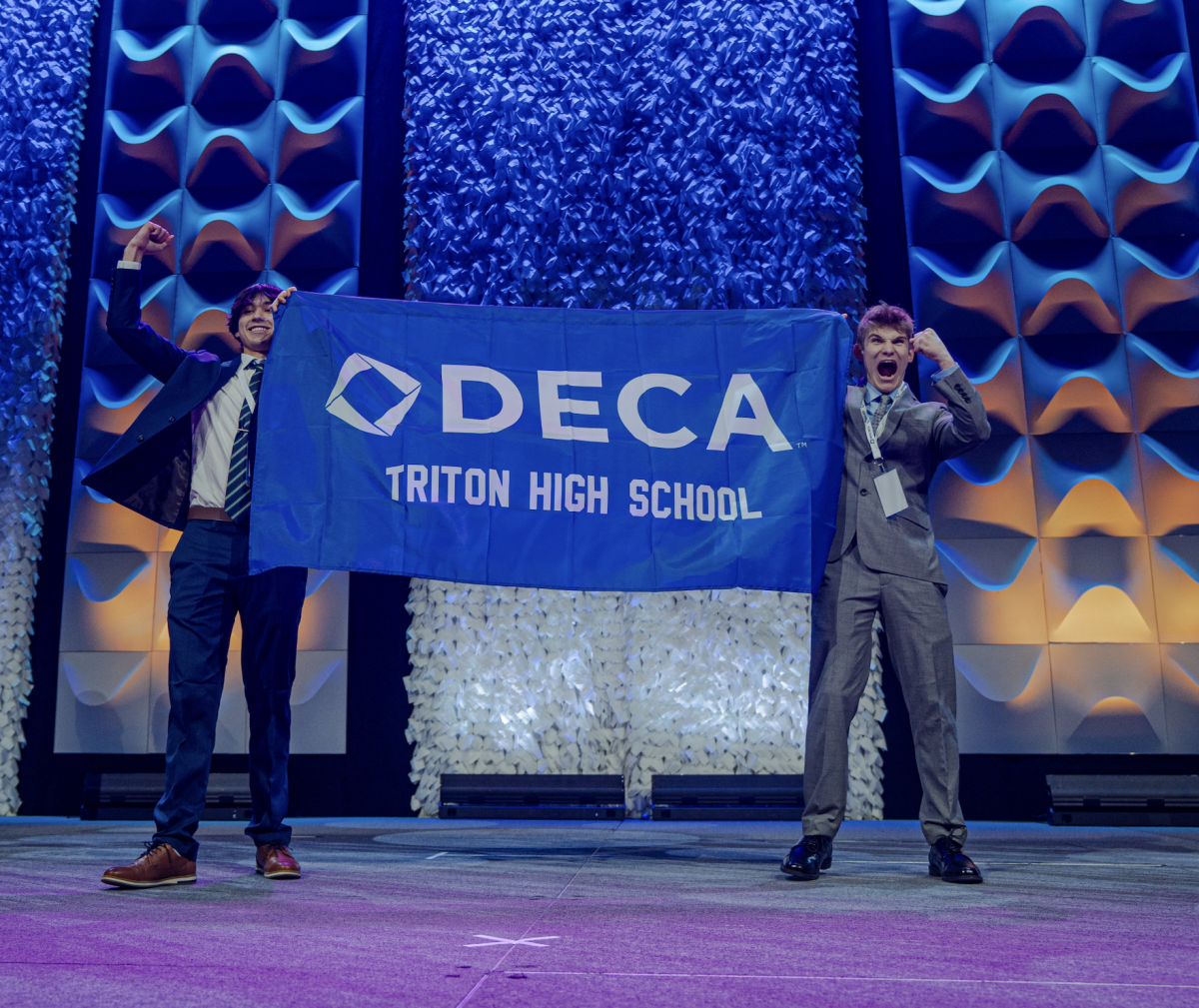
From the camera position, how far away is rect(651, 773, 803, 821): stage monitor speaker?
402cm

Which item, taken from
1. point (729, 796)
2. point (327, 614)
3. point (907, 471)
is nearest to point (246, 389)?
point (907, 471)

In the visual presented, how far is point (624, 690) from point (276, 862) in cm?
220

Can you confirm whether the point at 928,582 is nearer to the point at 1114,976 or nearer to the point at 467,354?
the point at 1114,976

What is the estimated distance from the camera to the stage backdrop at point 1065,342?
4141mm

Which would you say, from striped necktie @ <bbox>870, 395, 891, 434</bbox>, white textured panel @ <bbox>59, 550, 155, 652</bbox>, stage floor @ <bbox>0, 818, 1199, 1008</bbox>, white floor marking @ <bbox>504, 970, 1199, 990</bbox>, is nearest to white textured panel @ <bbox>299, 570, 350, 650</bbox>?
white textured panel @ <bbox>59, 550, 155, 652</bbox>

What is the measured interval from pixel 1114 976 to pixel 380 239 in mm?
4342

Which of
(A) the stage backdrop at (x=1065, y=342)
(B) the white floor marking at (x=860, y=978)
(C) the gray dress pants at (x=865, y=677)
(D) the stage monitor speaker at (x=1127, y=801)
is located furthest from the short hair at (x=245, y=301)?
(D) the stage monitor speaker at (x=1127, y=801)

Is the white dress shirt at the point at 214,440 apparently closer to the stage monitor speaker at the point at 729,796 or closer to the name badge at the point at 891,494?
the name badge at the point at 891,494

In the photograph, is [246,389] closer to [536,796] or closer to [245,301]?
[245,301]

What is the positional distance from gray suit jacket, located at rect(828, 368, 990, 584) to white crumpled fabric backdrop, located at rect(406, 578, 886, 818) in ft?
5.90

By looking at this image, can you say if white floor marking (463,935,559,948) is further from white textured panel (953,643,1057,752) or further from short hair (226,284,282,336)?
white textured panel (953,643,1057,752)

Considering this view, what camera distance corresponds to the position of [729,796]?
4.03 meters

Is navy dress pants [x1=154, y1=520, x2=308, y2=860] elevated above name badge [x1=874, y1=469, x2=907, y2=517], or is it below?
below

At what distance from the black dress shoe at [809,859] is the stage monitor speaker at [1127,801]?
82.2 inches
